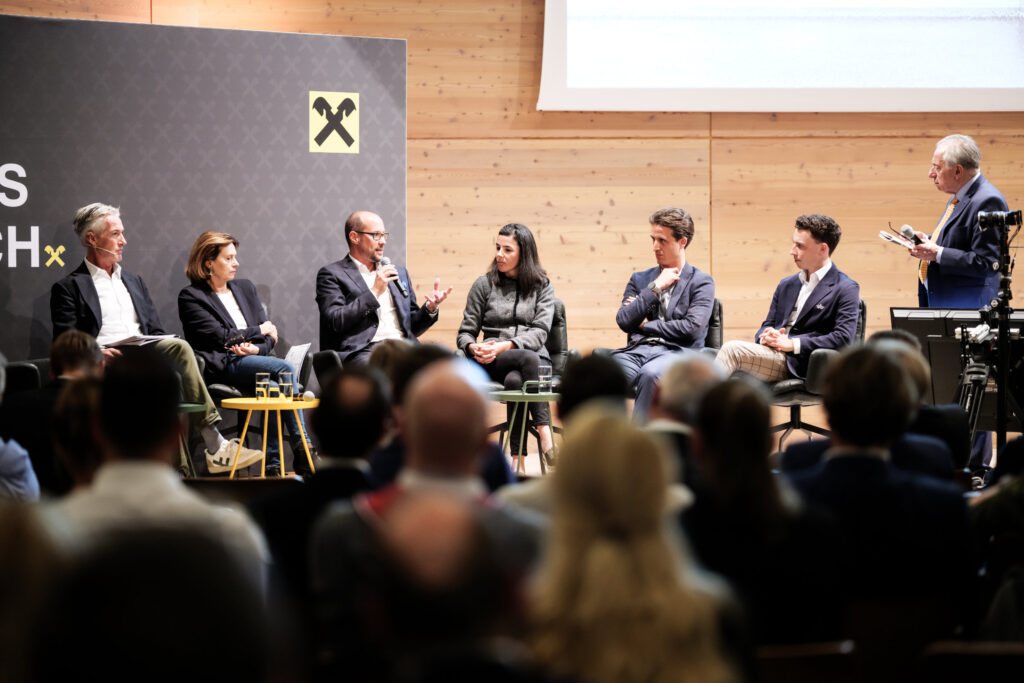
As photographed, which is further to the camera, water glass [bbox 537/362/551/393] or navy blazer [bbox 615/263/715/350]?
navy blazer [bbox 615/263/715/350]

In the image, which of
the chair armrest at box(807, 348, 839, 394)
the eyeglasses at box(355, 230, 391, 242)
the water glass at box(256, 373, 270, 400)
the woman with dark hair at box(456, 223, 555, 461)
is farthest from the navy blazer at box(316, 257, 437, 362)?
the chair armrest at box(807, 348, 839, 394)

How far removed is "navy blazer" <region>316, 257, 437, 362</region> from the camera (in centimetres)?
541

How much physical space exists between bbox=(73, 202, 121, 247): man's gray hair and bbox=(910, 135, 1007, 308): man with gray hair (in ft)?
13.6

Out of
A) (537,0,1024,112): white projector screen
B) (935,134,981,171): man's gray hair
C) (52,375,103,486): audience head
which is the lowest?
(52,375,103,486): audience head

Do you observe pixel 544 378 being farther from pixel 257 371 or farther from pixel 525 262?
pixel 257 371

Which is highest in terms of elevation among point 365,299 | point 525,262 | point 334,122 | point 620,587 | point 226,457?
point 334,122

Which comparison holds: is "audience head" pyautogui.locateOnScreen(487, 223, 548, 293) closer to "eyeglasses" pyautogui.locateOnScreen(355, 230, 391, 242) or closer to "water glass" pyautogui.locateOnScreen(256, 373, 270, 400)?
"eyeglasses" pyautogui.locateOnScreen(355, 230, 391, 242)

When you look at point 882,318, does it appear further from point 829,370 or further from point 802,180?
point 829,370

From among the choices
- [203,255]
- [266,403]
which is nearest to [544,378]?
[266,403]

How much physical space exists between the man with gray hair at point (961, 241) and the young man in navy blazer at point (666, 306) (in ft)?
3.66

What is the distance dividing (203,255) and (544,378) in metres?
1.92

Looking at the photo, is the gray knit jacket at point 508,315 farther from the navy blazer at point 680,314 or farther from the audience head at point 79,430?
the audience head at point 79,430

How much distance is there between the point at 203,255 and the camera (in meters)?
5.41

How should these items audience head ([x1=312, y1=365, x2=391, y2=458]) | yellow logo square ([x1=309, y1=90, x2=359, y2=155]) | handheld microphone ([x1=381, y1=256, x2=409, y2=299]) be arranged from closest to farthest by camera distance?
audience head ([x1=312, y1=365, x2=391, y2=458]) → handheld microphone ([x1=381, y1=256, x2=409, y2=299]) → yellow logo square ([x1=309, y1=90, x2=359, y2=155])
